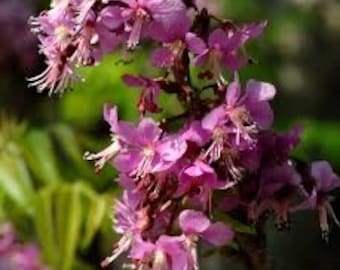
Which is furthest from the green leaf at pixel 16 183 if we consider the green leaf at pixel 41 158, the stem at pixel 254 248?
the stem at pixel 254 248

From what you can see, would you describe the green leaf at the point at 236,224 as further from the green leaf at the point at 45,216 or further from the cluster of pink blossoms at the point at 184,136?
the green leaf at the point at 45,216

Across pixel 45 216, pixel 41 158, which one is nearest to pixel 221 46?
pixel 45 216

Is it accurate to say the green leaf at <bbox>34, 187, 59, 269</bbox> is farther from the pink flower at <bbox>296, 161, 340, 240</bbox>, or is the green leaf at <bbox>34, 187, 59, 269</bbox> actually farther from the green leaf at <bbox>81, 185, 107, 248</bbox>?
the pink flower at <bbox>296, 161, 340, 240</bbox>

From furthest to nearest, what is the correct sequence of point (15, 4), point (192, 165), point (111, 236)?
point (15, 4) < point (111, 236) < point (192, 165)

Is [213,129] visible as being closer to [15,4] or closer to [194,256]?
[194,256]

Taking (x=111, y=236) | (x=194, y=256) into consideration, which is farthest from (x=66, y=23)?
(x=111, y=236)

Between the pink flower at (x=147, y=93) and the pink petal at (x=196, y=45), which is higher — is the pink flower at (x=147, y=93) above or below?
below

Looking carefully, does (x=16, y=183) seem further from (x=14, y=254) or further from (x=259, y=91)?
(x=259, y=91)
